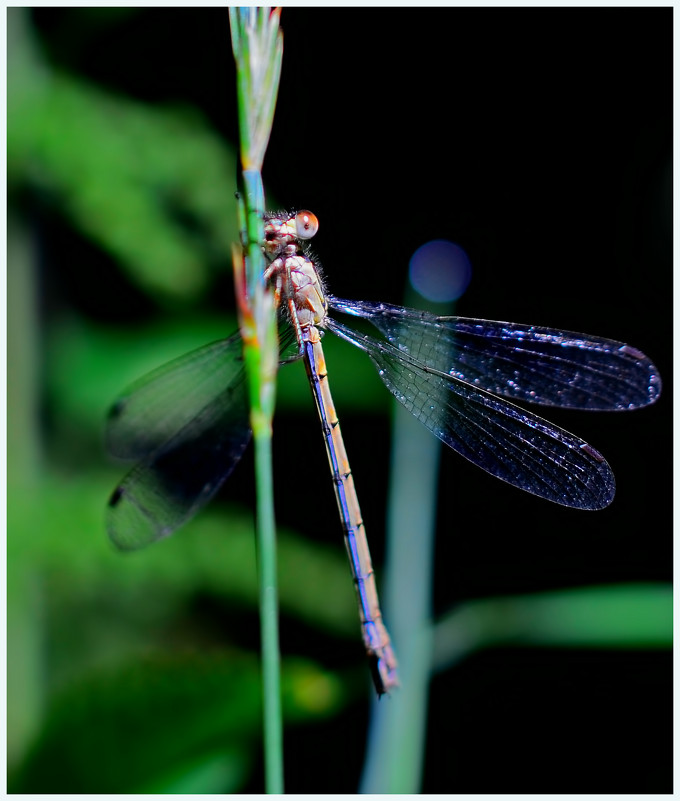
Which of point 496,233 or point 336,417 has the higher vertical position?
point 496,233

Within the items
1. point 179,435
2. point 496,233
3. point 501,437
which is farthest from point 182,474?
point 496,233

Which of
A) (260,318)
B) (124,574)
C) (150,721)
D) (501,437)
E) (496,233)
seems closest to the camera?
(260,318)

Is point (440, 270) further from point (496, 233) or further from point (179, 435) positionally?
point (179, 435)

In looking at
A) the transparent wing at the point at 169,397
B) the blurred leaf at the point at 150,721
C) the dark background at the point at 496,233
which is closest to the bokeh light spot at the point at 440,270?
the dark background at the point at 496,233

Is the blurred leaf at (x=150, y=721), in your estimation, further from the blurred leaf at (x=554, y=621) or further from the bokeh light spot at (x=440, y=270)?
the bokeh light spot at (x=440, y=270)

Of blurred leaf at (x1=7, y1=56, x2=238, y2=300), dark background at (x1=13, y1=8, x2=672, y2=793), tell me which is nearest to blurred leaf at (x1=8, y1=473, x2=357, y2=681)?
dark background at (x1=13, y1=8, x2=672, y2=793)

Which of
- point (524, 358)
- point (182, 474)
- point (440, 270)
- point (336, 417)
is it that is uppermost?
point (440, 270)

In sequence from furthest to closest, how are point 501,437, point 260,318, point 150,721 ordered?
point 501,437 < point 150,721 < point 260,318

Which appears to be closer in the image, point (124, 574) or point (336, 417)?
point (336, 417)
